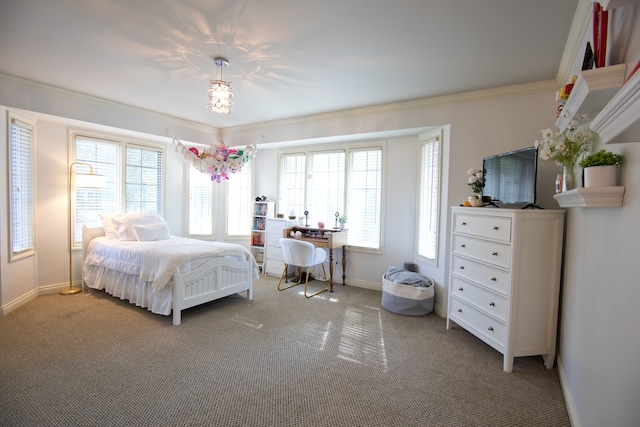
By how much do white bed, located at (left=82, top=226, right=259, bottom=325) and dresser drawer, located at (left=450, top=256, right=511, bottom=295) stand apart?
266 cm

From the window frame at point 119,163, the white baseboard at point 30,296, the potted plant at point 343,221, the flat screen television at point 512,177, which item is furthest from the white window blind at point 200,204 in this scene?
the flat screen television at point 512,177

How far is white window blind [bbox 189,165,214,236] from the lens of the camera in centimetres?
566

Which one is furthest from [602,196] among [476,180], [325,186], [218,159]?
[325,186]

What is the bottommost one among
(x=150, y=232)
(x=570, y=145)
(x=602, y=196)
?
(x=150, y=232)

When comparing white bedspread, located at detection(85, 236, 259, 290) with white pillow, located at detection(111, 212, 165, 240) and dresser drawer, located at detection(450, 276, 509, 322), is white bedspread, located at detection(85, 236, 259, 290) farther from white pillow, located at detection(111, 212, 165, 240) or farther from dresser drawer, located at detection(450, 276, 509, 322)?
dresser drawer, located at detection(450, 276, 509, 322)

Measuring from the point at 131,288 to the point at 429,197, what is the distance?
4049mm

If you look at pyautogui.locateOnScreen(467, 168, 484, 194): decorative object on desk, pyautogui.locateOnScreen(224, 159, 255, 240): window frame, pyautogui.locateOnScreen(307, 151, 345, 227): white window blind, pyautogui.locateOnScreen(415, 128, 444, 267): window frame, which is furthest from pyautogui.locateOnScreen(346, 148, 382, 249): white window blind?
pyautogui.locateOnScreen(224, 159, 255, 240): window frame

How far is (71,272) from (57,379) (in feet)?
8.36

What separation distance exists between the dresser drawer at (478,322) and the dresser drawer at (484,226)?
73 centimetres

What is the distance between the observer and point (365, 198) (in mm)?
4754

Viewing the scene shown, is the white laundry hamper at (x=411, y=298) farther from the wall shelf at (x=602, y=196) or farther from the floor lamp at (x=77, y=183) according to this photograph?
the floor lamp at (x=77, y=183)

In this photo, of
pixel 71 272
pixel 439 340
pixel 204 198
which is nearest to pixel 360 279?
pixel 439 340

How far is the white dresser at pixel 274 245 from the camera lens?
16.9 ft

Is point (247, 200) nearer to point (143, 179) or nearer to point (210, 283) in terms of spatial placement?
point (143, 179)
